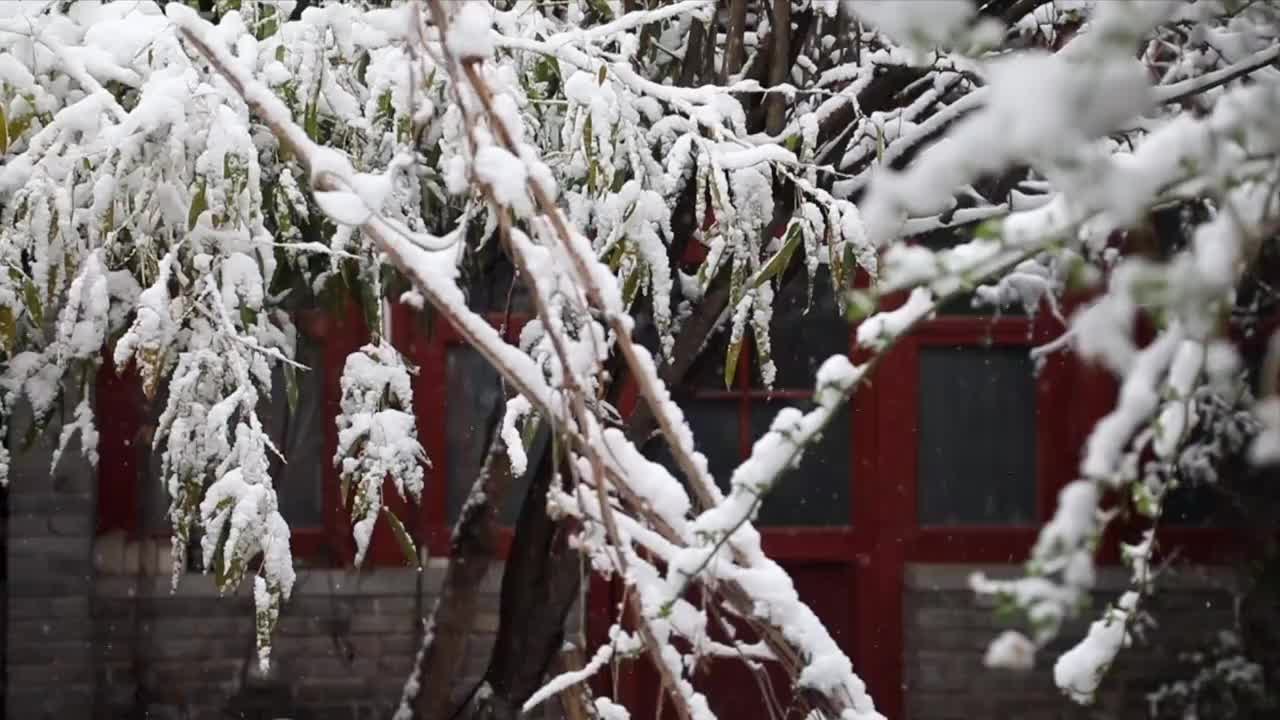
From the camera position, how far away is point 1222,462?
4.52 meters

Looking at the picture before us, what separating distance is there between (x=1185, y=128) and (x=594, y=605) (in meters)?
4.08

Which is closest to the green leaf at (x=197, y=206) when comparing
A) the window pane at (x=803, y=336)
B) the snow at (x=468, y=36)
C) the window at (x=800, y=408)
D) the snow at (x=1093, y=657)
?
the snow at (x=468, y=36)

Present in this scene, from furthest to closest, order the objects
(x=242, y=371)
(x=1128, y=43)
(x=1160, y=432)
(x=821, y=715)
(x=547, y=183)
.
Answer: (x=242, y=371) < (x=821, y=715) < (x=547, y=183) < (x=1160, y=432) < (x=1128, y=43)

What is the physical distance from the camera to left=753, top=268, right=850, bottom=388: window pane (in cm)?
489

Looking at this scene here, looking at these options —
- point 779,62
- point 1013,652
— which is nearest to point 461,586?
point 779,62

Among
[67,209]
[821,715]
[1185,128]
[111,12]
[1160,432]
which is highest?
[111,12]

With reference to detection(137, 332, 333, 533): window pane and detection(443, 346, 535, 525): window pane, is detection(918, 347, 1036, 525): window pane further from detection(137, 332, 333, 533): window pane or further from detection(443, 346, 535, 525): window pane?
detection(137, 332, 333, 533): window pane

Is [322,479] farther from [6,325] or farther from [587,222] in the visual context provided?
[587,222]

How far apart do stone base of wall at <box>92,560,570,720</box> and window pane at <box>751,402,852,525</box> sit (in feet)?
3.34

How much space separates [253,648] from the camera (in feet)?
15.9

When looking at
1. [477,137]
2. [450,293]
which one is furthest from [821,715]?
[477,137]

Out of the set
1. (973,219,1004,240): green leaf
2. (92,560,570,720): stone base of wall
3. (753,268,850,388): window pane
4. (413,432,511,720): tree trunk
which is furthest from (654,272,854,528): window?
(973,219,1004,240): green leaf

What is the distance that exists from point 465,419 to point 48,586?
4.95 ft

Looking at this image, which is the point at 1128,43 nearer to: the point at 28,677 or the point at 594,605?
the point at 594,605
